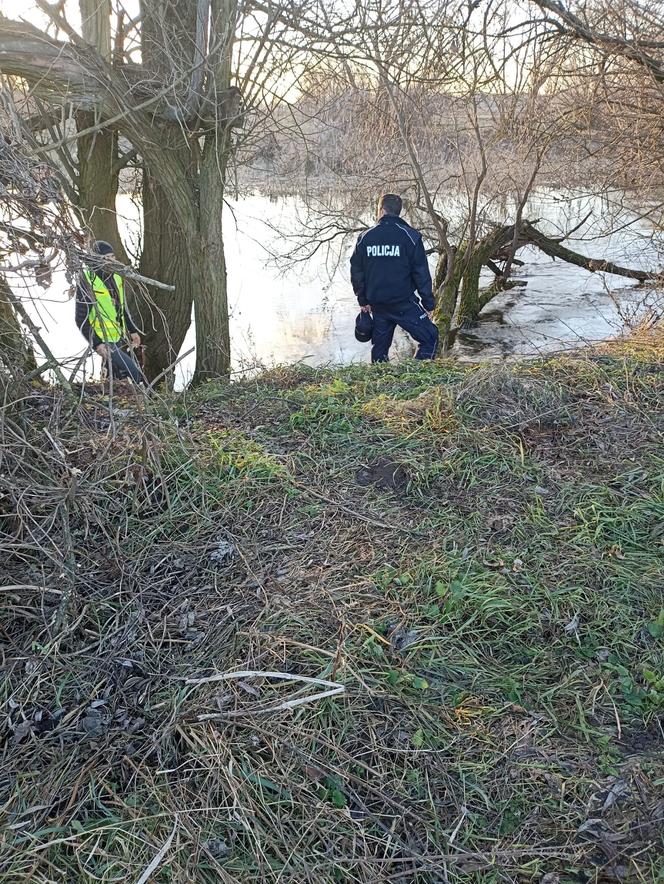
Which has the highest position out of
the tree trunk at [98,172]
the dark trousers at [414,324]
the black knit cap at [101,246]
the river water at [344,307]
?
the tree trunk at [98,172]

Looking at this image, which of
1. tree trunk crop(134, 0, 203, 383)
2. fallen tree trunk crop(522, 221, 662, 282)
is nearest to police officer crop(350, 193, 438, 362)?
tree trunk crop(134, 0, 203, 383)

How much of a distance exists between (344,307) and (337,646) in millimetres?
11753

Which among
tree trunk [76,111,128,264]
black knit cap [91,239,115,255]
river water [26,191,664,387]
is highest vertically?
tree trunk [76,111,128,264]

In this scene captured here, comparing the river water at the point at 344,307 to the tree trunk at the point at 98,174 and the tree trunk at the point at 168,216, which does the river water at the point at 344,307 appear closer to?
the tree trunk at the point at 98,174

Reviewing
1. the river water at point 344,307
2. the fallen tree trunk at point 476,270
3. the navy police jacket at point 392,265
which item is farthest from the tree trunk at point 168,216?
the fallen tree trunk at point 476,270

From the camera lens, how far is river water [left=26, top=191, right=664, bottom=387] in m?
11.4

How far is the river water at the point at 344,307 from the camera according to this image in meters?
11.4

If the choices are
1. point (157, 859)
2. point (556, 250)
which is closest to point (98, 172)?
point (157, 859)

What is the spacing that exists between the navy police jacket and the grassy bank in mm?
2744

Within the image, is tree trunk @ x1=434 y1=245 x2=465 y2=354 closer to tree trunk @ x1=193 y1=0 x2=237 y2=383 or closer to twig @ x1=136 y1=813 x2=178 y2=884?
tree trunk @ x1=193 y1=0 x2=237 y2=383

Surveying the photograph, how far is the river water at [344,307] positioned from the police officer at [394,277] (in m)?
3.20

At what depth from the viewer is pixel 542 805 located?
2.20 meters

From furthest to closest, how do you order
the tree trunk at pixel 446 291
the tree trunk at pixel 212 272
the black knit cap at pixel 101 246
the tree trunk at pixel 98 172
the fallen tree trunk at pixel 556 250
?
the fallen tree trunk at pixel 556 250
the tree trunk at pixel 446 291
the tree trunk at pixel 98 172
the tree trunk at pixel 212 272
the black knit cap at pixel 101 246

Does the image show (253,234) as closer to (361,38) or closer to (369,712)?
(361,38)
